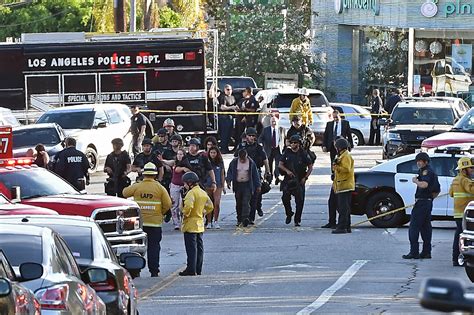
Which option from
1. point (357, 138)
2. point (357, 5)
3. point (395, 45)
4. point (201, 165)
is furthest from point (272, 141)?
point (395, 45)

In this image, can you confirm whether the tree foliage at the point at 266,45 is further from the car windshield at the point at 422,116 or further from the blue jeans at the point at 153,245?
the blue jeans at the point at 153,245

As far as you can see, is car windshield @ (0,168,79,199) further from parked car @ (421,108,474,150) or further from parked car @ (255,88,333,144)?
parked car @ (255,88,333,144)

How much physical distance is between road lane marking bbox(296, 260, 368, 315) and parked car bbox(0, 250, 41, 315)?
21.1 ft

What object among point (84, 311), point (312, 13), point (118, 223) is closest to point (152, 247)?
point (118, 223)

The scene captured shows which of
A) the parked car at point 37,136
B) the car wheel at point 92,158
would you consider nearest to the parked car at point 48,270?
the parked car at point 37,136

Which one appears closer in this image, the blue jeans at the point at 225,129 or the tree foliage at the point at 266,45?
the blue jeans at the point at 225,129

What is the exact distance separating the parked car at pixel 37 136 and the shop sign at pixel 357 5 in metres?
23.0

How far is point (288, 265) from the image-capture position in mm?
18391

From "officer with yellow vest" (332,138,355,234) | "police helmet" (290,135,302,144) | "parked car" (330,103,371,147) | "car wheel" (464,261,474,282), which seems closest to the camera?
"car wheel" (464,261,474,282)

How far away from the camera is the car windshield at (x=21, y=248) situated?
29.1ft

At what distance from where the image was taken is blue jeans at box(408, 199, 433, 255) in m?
18.9

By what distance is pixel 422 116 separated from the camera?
33.3 meters

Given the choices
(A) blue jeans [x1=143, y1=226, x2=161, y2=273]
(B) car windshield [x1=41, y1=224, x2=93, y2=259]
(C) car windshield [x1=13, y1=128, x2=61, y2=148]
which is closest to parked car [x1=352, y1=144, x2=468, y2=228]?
(A) blue jeans [x1=143, y1=226, x2=161, y2=273]

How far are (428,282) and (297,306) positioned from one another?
1039 cm
